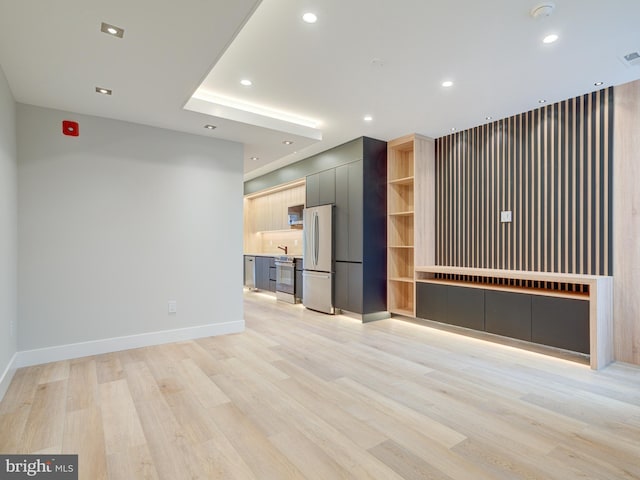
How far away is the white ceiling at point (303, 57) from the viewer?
7.32 feet

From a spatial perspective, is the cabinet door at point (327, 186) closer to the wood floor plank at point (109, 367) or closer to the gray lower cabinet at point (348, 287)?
the gray lower cabinet at point (348, 287)

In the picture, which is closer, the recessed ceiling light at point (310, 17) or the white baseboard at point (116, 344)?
the recessed ceiling light at point (310, 17)

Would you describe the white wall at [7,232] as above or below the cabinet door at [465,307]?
above

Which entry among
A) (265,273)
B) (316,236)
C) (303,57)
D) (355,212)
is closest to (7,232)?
(303,57)

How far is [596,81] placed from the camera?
3.33m

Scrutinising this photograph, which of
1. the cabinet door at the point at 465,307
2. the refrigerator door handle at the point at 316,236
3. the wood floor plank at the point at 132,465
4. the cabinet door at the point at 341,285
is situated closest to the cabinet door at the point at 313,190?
the refrigerator door handle at the point at 316,236

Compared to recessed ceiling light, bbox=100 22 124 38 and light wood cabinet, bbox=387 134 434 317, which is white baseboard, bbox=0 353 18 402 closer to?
recessed ceiling light, bbox=100 22 124 38

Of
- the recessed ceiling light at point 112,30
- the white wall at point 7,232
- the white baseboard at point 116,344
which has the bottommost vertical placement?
the white baseboard at point 116,344

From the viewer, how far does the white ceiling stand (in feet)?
7.32

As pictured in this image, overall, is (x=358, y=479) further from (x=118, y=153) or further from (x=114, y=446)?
(x=118, y=153)

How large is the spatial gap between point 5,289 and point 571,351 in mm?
5202

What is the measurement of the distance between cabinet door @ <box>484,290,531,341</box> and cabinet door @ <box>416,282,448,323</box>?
1.92 feet

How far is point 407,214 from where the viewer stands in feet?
17.5

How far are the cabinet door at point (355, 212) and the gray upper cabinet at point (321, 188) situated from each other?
0.44 m
